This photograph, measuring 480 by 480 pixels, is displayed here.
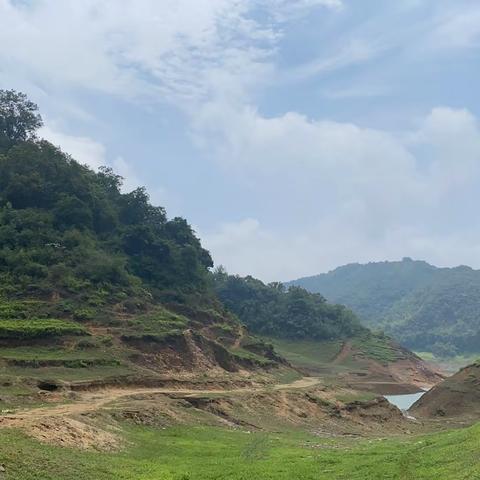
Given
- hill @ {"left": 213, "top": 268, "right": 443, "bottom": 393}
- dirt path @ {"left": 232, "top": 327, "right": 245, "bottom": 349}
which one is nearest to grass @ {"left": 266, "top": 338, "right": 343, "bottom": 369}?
hill @ {"left": 213, "top": 268, "right": 443, "bottom": 393}

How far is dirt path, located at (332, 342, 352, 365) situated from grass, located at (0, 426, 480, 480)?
8644cm

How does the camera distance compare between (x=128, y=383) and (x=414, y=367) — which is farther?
(x=414, y=367)

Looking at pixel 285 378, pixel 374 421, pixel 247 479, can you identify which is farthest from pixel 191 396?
pixel 285 378

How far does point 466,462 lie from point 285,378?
5425 cm

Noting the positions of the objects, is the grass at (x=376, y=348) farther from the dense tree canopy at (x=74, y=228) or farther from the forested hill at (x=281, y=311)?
the dense tree canopy at (x=74, y=228)

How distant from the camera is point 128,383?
157ft

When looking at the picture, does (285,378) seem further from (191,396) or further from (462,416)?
(191,396)

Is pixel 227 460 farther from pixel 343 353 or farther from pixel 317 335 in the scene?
pixel 317 335

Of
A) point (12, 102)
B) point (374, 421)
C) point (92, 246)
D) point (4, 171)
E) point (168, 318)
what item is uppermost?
point (12, 102)

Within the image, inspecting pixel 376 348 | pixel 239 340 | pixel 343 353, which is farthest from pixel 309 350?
pixel 239 340

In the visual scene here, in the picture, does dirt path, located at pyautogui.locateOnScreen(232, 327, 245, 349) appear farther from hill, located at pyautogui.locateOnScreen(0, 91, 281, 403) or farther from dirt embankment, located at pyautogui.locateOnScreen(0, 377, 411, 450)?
dirt embankment, located at pyautogui.locateOnScreen(0, 377, 411, 450)

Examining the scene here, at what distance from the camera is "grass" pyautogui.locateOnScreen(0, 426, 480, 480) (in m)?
22.5

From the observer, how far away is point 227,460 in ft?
95.3

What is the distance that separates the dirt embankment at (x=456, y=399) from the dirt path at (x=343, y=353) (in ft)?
169
